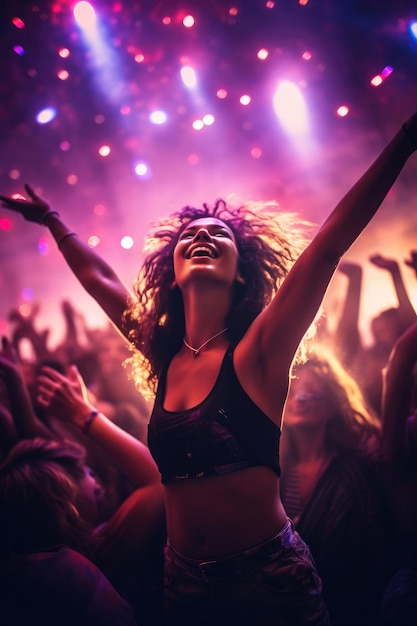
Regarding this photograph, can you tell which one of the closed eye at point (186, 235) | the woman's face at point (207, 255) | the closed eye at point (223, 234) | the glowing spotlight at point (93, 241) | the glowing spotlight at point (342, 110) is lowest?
the woman's face at point (207, 255)

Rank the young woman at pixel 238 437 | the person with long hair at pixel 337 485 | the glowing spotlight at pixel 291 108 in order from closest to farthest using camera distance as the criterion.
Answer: the young woman at pixel 238 437 → the person with long hair at pixel 337 485 → the glowing spotlight at pixel 291 108

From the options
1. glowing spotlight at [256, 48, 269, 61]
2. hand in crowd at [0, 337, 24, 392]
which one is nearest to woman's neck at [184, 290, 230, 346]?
hand in crowd at [0, 337, 24, 392]

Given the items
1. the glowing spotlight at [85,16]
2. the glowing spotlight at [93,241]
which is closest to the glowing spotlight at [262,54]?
the glowing spotlight at [85,16]

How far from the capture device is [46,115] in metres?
3.53

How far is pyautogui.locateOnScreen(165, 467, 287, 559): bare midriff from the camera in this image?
1.24m

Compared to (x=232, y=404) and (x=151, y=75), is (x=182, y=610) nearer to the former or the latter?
(x=232, y=404)

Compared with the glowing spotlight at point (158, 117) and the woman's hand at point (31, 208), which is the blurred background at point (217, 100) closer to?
the glowing spotlight at point (158, 117)

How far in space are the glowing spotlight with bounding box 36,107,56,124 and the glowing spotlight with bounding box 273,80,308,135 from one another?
197 cm

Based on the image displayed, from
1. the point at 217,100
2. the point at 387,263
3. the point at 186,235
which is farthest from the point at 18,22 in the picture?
the point at 387,263

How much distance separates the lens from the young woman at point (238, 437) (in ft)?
3.92

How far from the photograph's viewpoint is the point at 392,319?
98.7 inches

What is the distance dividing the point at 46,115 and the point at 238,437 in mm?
3512

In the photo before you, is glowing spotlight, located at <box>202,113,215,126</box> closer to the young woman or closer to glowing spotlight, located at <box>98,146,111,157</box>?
glowing spotlight, located at <box>98,146,111,157</box>

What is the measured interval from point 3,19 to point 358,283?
306cm
